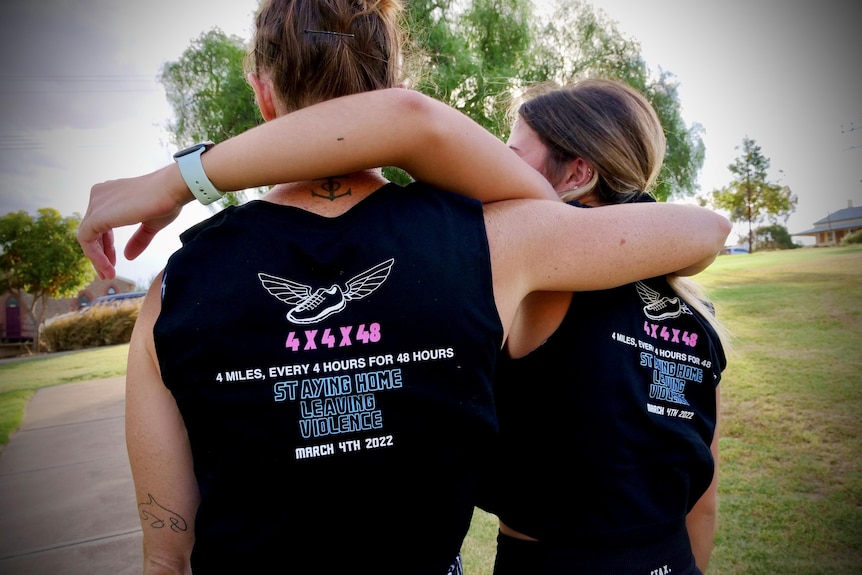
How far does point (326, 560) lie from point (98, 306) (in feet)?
76.5

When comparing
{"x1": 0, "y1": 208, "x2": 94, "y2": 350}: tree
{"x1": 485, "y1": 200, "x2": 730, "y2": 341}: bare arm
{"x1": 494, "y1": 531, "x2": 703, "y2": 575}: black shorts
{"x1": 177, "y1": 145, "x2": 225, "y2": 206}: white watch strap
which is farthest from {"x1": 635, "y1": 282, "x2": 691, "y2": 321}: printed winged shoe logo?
{"x1": 0, "y1": 208, "x2": 94, "y2": 350}: tree

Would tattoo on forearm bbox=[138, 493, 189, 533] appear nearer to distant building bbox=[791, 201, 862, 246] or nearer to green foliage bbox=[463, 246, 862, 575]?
green foliage bbox=[463, 246, 862, 575]

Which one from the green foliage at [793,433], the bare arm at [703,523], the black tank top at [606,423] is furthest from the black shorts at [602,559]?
the green foliage at [793,433]

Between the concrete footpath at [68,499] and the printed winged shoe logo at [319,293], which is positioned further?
the concrete footpath at [68,499]

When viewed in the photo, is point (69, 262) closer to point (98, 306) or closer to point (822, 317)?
point (98, 306)

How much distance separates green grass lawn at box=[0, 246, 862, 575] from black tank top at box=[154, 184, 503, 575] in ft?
9.31

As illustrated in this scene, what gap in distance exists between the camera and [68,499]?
4805mm

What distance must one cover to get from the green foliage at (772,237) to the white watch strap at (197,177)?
1449 centimetres

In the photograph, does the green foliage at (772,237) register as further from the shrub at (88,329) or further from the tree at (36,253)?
the tree at (36,253)

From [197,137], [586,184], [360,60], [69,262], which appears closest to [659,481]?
[586,184]

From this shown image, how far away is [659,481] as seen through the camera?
5.05 ft

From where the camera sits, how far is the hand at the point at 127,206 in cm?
122

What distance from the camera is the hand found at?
122 cm

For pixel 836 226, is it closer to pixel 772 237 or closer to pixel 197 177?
pixel 772 237
